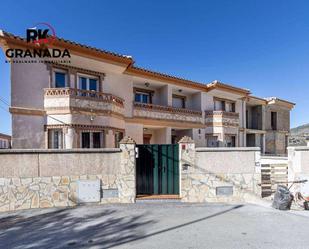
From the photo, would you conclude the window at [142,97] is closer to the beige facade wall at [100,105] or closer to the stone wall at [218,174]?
the beige facade wall at [100,105]

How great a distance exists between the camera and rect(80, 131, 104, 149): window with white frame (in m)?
11.3

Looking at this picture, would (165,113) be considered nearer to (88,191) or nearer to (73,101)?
(73,101)

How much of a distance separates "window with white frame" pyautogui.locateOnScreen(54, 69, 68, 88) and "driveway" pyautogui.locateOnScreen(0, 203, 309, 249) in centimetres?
727

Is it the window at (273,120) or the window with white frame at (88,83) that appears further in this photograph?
the window at (273,120)

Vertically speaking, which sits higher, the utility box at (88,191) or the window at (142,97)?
the window at (142,97)

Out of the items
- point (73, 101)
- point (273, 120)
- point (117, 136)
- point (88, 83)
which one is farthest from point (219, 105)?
point (73, 101)

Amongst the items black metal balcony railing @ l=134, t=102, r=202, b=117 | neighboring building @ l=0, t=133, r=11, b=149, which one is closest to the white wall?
black metal balcony railing @ l=134, t=102, r=202, b=117

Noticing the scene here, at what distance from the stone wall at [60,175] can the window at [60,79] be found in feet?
18.4

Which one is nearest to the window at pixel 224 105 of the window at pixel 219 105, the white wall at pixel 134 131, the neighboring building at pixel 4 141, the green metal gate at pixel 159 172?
the window at pixel 219 105

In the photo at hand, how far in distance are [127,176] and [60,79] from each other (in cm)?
766

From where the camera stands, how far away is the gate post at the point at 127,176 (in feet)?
24.4

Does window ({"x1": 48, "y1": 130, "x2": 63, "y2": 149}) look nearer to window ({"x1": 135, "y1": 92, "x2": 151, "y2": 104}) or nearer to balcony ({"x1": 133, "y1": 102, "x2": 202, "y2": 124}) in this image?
balcony ({"x1": 133, "y1": 102, "x2": 202, "y2": 124})

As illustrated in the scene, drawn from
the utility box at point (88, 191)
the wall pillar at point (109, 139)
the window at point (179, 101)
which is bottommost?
the utility box at point (88, 191)

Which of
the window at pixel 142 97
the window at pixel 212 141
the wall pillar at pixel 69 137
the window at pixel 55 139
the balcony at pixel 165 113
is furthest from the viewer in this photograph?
the window at pixel 212 141
